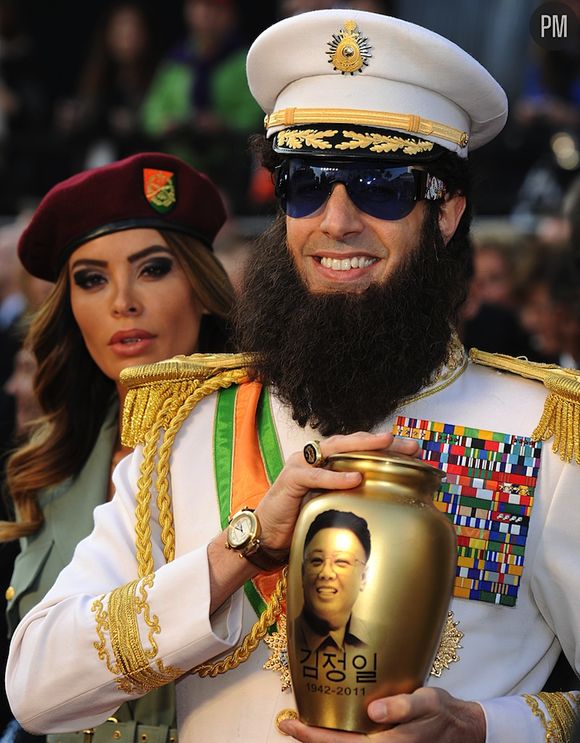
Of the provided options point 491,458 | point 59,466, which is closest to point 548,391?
point 491,458

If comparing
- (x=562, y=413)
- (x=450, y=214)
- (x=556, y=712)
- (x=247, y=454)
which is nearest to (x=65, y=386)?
(x=247, y=454)

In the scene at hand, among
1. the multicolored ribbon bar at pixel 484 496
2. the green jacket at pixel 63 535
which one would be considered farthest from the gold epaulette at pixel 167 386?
the green jacket at pixel 63 535

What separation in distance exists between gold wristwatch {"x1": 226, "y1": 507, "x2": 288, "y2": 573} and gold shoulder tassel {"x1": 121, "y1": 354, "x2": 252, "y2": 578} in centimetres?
38

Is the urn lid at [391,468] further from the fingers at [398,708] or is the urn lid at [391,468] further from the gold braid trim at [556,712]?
the gold braid trim at [556,712]

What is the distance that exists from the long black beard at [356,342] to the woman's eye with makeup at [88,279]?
1.36m

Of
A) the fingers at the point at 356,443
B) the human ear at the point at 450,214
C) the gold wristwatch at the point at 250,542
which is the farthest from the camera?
the human ear at the point at 450,214

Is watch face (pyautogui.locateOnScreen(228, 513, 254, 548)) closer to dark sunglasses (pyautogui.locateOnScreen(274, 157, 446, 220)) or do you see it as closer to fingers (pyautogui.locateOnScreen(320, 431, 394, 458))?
fingers (pyautogui.locateOnScreen(320, 431, 394, 458))

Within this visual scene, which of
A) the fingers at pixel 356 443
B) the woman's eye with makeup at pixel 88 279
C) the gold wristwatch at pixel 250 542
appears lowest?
the gold wristwatch at pixel 250 542

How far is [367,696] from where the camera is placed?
2902 millimetres

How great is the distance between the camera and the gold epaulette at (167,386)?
375 cm

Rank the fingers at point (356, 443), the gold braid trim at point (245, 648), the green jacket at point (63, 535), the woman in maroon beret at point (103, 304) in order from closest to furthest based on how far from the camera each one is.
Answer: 1. the fingers at point (356, 443)
2. the gold braid trim at point (245, 648)
3. the green jacket at point (63, 535)
4. the woman in maroon beret at point (103, 304)

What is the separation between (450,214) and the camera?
385 centimetres

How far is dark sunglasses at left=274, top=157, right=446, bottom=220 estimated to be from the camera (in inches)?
Answer: 140

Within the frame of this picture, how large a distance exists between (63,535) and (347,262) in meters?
1.67
